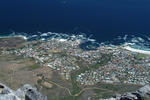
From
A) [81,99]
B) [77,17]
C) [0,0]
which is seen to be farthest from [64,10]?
[81,99]

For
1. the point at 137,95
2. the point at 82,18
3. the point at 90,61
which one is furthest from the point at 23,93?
the point at 82,18

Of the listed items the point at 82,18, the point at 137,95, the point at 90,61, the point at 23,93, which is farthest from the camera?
the point at 82,18

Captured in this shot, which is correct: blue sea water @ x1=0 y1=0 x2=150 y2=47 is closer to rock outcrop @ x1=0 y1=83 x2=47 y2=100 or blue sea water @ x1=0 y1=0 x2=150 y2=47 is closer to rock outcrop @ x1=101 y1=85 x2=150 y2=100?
rock outcrop @ x1=101 y1=85 x2=150 y2=100

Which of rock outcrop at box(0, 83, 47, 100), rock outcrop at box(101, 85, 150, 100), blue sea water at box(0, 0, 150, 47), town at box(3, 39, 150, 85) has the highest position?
blue sea water at box(0, 0, 150, 47)

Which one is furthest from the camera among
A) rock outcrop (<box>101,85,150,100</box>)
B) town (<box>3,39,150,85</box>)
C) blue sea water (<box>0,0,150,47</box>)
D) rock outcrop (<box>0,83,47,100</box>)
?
blue sea water (<box>0,0,150,47</box>)

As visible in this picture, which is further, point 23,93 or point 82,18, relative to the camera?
point 82,18

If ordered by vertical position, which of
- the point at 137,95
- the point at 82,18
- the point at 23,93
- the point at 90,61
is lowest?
the point at 137,95

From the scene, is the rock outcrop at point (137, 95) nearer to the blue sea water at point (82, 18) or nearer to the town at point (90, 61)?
the town at point (90, 61)

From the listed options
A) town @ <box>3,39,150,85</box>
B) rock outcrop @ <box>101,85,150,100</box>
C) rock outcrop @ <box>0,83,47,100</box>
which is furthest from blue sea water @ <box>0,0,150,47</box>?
rock outcrop @ <box>0,83,47,100</box>

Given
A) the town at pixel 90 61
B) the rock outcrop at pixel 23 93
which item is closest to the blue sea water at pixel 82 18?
the town at pixel 90 61

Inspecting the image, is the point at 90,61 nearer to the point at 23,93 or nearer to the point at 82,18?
the point at 82,18
